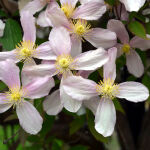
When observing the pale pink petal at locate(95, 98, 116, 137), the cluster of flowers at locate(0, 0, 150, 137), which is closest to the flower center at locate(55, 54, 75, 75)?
the cluster of flowers at locate(0, 0, 150, 137)

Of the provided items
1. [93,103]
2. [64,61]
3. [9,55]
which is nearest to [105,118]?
[93,103]

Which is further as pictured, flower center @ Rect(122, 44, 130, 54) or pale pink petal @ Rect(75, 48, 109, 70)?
flower center @ Rect(122, 44, 130, 54)

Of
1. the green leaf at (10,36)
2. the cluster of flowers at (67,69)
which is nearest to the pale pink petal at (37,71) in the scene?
the cluster of flowers at (67,69)

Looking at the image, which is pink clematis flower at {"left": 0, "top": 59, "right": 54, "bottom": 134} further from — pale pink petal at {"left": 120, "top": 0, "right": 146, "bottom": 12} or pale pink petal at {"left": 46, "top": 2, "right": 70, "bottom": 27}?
pale pink petal at {"left": 120, "top": 0, "right": 146, "bottom": 12}

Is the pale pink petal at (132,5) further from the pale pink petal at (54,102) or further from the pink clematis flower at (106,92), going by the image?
the pale pink petal at (54,102)

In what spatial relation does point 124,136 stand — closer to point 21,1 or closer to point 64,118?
point 64,118

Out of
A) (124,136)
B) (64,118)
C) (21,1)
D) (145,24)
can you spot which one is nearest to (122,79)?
(124,136)

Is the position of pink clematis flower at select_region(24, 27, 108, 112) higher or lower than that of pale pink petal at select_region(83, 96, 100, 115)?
higher

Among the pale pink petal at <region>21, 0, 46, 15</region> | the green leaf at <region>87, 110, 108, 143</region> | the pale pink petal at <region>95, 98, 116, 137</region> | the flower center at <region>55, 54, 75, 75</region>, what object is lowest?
the green leaf at <region>87, 110, 108, 143</region>

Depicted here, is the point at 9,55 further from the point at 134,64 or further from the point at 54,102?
the point at 134,64
